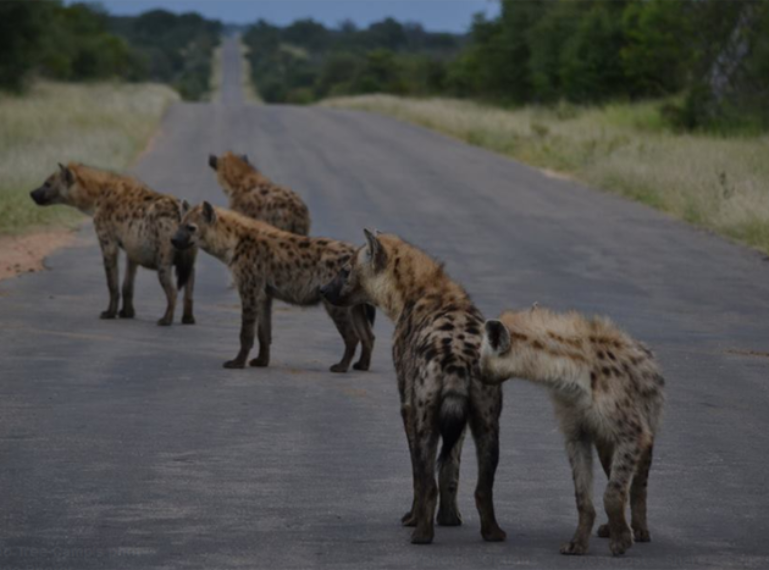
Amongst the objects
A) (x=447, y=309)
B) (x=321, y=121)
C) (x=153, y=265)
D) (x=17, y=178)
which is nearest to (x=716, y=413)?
(x=447, y=309)

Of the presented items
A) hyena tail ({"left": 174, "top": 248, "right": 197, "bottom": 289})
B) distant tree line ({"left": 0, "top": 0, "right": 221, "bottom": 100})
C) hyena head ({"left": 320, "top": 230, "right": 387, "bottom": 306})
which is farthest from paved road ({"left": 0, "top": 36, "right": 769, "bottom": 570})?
distant tree line ({"left": 0, "top": 0, "right": 221, "bottom": 100})

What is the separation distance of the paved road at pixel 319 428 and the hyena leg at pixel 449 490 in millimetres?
62

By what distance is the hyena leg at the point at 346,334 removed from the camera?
9828mm

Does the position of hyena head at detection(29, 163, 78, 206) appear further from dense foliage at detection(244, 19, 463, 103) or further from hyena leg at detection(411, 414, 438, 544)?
dense foliage at detection(244, 19, 463, 103)

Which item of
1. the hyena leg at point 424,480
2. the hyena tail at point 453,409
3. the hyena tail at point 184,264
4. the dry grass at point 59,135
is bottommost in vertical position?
the dry grass at point 59,135

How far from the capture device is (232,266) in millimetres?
10328

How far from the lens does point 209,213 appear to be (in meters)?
10.6

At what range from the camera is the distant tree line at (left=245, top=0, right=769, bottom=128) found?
1208 inches

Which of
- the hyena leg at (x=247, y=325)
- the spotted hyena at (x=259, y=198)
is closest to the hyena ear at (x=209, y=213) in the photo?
the hyena leg at (x=247, y=325)

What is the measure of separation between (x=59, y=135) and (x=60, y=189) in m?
15.5

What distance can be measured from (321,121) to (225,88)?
191 ft

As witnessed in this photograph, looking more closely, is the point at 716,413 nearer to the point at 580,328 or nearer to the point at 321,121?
the point at 580,328

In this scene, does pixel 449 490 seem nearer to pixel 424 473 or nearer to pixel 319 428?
pixel 424 473

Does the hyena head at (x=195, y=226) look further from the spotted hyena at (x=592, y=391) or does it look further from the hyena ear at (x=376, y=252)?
the spotted hyena at (x=592, y=391)
